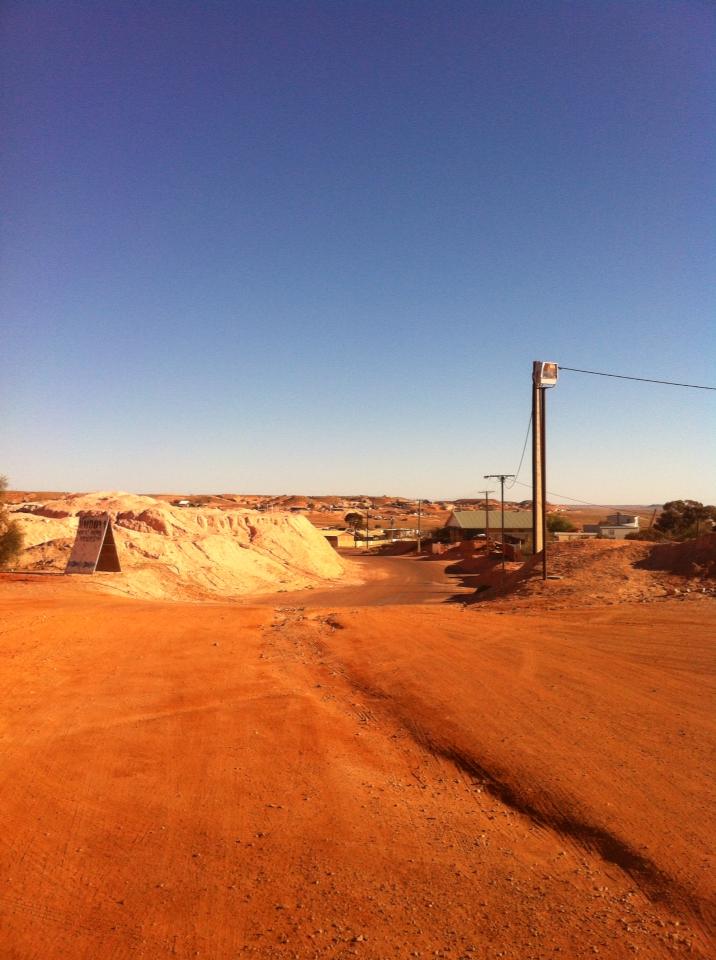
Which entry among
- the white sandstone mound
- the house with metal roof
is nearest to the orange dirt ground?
the white sandstone mound

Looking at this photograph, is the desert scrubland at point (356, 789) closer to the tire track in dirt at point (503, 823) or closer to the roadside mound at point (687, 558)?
the tire track in dirt at point (503, 823)

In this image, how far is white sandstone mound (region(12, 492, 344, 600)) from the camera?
2973cm

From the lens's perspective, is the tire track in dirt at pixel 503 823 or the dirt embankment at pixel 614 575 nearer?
the tire track in dirt at pixel 503 823

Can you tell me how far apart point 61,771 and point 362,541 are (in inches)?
3345

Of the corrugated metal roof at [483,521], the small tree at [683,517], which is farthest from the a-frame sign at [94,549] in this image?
the corrugated metal roof at [483,521]

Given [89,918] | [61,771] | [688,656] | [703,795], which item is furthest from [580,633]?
[89,918]

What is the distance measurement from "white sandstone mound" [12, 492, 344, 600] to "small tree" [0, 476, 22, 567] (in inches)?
27.3

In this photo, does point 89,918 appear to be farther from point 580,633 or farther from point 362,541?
point 362,541

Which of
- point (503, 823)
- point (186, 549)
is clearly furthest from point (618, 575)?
point (186, 549)

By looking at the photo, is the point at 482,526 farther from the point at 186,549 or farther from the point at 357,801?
the point at 357,801

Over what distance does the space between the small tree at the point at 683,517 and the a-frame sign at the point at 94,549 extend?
45064 mm

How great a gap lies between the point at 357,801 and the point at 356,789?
0.27 m

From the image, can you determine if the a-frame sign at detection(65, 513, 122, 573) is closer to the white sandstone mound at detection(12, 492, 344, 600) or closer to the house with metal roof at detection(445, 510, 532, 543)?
the white sandstone mound at detection(12, 492, 344, 600)

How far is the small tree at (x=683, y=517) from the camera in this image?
184ft
